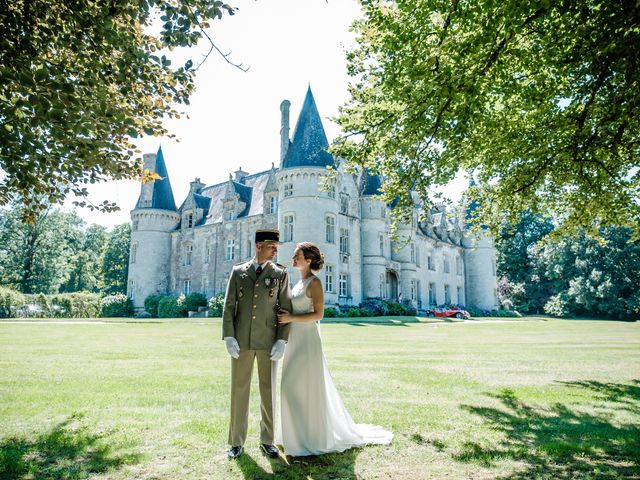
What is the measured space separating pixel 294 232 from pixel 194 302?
37.3ft

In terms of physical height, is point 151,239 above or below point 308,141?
below

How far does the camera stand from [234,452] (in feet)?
15.2

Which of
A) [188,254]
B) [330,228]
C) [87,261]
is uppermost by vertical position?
[87,261]

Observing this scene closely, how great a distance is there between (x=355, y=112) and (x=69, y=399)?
756cm

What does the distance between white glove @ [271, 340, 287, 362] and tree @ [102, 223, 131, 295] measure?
6080cm

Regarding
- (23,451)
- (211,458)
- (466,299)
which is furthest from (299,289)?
(466,299)

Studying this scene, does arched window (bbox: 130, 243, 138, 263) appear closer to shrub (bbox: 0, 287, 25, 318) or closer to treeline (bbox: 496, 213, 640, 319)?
shrub (bbox: 0, 287, 25, 318)

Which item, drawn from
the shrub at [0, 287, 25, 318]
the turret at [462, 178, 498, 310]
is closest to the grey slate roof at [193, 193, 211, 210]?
the shrub at [0, 287, 25, 318]

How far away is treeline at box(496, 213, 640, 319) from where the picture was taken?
50.5m

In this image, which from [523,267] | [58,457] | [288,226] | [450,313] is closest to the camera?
[58,457]

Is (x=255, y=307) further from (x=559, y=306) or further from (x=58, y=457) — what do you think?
(x=559, y=306)

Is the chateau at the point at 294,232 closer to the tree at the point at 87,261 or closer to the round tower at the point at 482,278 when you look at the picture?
the round tower at the point at 482,278

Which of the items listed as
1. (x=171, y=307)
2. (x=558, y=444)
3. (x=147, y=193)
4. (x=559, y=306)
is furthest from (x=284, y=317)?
(x=559, y=306)

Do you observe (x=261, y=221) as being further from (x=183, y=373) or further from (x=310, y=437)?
(x=310, y=437)
